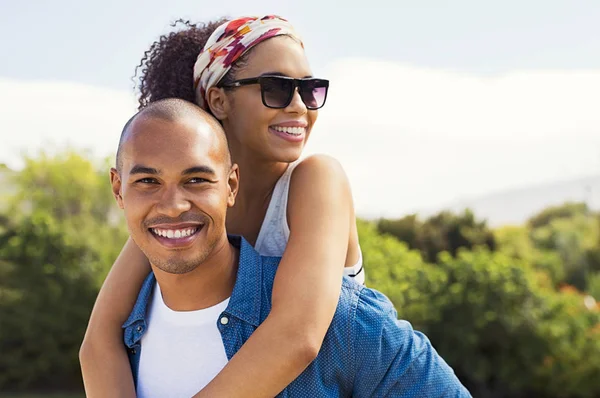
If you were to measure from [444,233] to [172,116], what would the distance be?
1822 cm

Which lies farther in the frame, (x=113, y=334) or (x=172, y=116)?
(x=113, y=334)

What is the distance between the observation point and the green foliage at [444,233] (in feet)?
66.3

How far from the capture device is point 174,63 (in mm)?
3088

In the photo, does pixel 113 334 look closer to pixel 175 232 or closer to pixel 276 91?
pixel 175 232

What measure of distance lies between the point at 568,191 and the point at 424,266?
3360 centimetres

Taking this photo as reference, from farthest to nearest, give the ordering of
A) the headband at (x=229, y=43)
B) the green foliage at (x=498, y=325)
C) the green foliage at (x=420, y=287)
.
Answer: the green foliage at (x=420, y=287), the green foliage at (x=498, y=325), the headband at (x=229, y=43)

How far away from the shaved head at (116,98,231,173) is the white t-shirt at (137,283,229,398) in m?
0.47

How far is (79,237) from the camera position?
1612 centimetres

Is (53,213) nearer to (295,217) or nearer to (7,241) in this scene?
(7,241)

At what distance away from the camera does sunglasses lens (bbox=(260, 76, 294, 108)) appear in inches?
109

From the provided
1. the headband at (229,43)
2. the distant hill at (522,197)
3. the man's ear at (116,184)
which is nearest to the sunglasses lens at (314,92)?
the headband at (229,43)

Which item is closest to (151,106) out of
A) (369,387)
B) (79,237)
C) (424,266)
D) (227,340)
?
(227,340)

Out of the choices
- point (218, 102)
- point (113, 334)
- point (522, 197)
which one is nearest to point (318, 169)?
point (218, 102)

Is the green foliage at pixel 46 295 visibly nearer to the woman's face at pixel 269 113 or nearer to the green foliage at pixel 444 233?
the green foliage at pixel 444 233
